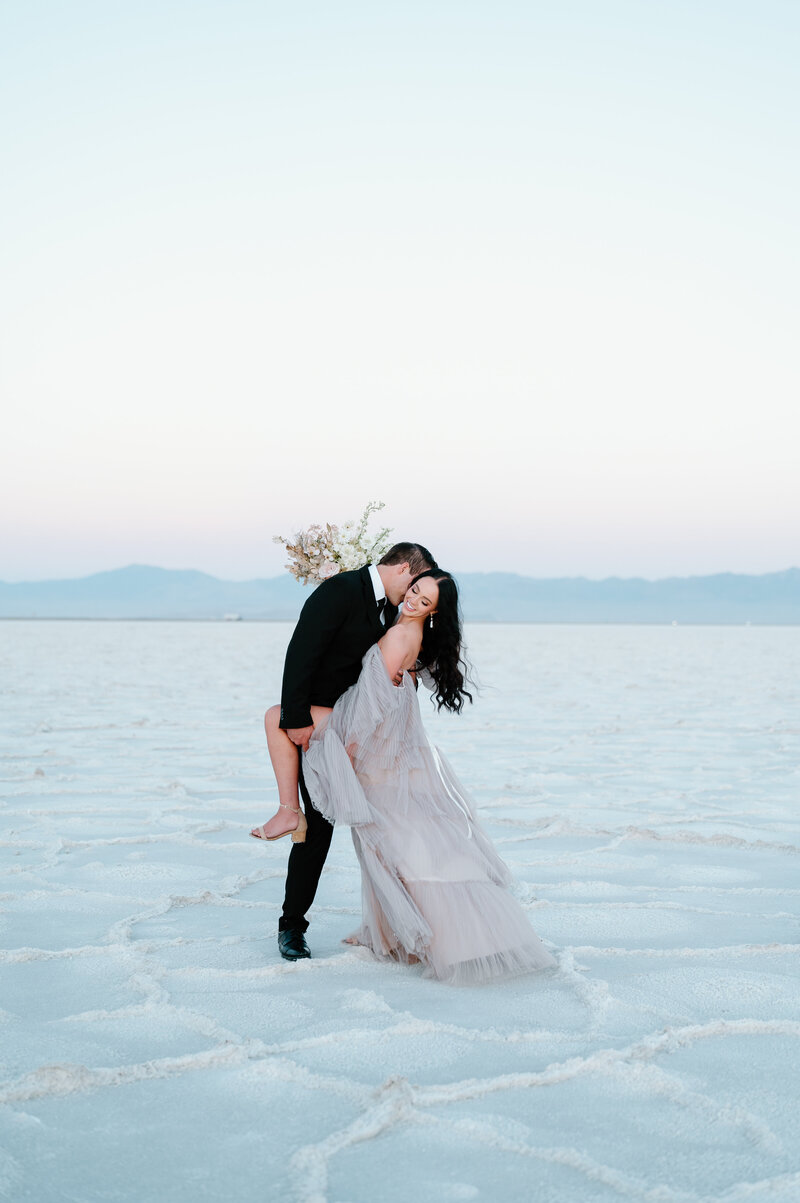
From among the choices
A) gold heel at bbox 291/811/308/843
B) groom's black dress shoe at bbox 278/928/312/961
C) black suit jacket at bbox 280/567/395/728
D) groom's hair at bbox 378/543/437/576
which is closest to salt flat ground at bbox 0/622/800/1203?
groom's black dress shoe at bbox 278/928/312/961

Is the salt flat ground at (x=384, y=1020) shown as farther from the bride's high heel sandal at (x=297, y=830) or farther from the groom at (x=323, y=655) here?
the bride's high heel sandal at (x=297, y=830)

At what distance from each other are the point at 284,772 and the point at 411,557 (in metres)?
0.71

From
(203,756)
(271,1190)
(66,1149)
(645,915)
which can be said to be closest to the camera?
(271,1190)

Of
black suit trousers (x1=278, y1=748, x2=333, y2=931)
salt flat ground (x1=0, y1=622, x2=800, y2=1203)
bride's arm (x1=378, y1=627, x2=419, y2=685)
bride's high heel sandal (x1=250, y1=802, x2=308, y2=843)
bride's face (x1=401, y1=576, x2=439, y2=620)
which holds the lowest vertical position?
salt flat ground (x1=0, y1=622, x2=800, y2=1203)

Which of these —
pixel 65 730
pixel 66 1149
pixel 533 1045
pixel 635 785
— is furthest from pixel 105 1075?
pixel 65 730

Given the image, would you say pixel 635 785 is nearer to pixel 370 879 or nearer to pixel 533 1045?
pixel 370 879

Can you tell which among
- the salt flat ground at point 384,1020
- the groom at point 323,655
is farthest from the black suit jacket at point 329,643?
the salt flat ground at point 384,1020

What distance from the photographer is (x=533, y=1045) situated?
2.37m

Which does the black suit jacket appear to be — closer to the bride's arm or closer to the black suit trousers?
the bride's arm

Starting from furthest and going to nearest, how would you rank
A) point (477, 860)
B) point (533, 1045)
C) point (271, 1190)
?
1. point (477, 860)
2. point (533, 1045)
3. point (271, 1190)

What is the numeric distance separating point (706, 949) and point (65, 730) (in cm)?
658

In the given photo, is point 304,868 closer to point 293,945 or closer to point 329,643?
point 293,945

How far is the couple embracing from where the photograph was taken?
284 cm

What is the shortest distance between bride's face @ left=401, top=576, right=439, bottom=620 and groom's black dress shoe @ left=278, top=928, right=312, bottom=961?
38.2 inches
